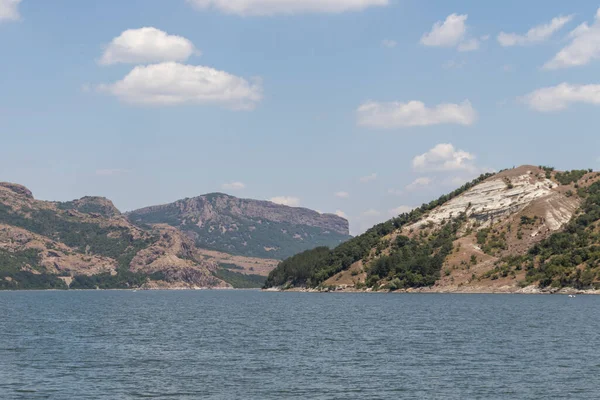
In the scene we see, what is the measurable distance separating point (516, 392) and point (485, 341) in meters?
36.2

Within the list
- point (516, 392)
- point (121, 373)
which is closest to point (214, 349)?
point (121, 373)

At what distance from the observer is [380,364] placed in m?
76.2

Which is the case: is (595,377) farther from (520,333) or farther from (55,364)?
(55,364)

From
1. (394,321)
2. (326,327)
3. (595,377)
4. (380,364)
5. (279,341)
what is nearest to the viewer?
(595,377)

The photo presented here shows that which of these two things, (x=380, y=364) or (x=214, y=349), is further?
(x=214, y=349)

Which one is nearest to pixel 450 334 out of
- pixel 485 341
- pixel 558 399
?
pixel 485 341

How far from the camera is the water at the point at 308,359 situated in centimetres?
6156

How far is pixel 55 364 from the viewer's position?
251 ft

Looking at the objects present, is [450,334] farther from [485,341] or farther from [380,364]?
[380,364]

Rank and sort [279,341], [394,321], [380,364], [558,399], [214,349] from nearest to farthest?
[558,399] < [380,364] < [214,349] < [279,341] < [394,321]

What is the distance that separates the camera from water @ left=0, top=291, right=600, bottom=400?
202 feet

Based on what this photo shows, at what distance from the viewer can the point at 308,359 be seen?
80.3 m

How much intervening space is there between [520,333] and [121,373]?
2471 inches

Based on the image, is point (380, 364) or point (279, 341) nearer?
point (380, 364)
